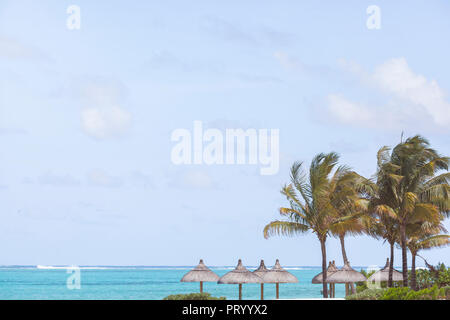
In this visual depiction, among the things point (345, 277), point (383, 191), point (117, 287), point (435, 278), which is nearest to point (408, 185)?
point (383, 191)

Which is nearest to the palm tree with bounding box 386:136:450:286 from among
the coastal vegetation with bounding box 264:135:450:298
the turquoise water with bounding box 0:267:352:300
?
the coastal vegetation with bounding box 264:135:450:298

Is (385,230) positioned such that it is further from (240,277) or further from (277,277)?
(240,277)

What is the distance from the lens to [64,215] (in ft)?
198

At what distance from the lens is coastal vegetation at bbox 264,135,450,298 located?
20344 mm

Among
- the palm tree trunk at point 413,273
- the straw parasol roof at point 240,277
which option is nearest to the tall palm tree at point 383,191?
the palm tree trunk at point 413,273

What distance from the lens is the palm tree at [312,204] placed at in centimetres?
2109

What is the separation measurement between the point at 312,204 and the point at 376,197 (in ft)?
6.90

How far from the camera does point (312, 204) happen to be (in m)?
21.3

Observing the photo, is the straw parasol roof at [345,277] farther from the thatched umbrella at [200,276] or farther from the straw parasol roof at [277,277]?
the thatched umbrella at [200,276]

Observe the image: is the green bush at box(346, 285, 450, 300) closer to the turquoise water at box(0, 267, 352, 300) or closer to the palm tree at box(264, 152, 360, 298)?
Answer: the palm tree at box(264, 152, 360, 298)
